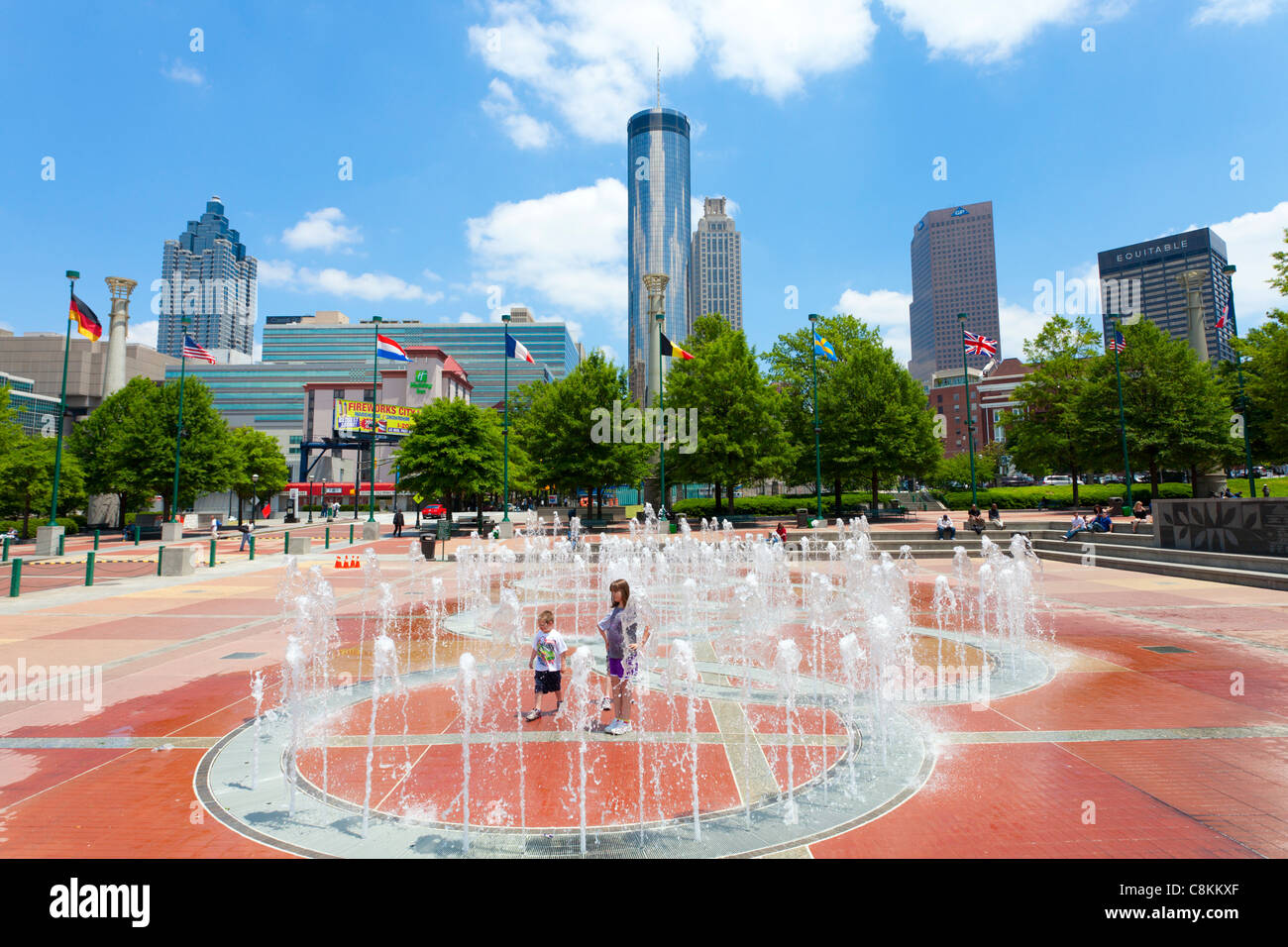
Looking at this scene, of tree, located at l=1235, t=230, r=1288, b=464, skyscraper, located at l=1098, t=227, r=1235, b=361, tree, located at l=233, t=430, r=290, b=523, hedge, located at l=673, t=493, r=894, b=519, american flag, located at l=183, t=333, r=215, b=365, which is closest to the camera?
tree, located at l=1235, t=230, r=1288, b=464

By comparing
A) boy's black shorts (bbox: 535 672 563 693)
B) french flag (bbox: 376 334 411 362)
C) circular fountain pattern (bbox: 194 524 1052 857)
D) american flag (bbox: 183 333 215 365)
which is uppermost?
french flag (bbox: 376 334 411 362)

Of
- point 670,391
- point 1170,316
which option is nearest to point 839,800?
point 670,391

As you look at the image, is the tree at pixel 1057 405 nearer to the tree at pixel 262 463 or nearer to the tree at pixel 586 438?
the tree at pixel 586 438

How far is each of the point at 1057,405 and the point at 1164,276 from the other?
306 feet

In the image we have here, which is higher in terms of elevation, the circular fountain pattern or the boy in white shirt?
the boy in white shirt

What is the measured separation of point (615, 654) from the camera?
20.2ft

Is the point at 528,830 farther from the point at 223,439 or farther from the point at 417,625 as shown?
the point at 223,439

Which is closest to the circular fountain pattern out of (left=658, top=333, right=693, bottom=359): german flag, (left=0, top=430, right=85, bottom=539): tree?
(left=658, top=333, right=693, bottom=359): german flag

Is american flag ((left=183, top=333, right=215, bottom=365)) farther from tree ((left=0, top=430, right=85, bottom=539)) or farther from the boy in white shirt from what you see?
the boy in white shirt

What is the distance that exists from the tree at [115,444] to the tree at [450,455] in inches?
714

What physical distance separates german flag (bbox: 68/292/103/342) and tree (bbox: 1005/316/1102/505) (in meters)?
53.9

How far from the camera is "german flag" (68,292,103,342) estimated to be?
2900 cm

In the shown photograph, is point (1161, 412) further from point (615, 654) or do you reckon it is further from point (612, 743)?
point (612, 743)

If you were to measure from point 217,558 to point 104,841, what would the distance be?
23890 millimetres
